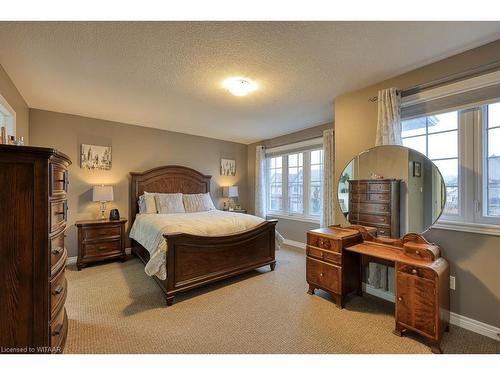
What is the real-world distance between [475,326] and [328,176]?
7.87ft

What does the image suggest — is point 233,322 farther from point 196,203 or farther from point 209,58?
point 196,203

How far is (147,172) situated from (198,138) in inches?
54.7

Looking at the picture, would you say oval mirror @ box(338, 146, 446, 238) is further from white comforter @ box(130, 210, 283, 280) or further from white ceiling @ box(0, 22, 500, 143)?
white comforter @ box(130, 210, 283, 280)

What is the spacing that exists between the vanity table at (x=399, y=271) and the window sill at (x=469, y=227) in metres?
0.25

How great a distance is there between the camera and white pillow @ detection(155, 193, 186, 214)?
3879 mm

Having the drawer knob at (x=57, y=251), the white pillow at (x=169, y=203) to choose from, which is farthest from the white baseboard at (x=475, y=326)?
the white pillow at (x=169, y=203)

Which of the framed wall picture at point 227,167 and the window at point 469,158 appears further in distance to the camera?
the framed wall picture at point 227,167

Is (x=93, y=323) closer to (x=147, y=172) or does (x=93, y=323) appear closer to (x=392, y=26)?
(x=147, y=172)

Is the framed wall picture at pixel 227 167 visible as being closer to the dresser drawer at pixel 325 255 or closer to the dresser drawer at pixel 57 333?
the dresser drawer at pixel 325 255

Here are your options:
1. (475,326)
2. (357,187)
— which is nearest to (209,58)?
(357,187)

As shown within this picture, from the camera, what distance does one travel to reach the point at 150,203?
3.87 m

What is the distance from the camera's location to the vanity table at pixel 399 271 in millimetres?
1691

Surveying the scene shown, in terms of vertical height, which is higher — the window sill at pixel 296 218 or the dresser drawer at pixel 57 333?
the window sill at pixel 296 218

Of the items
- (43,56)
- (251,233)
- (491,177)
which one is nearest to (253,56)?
(43,56)
